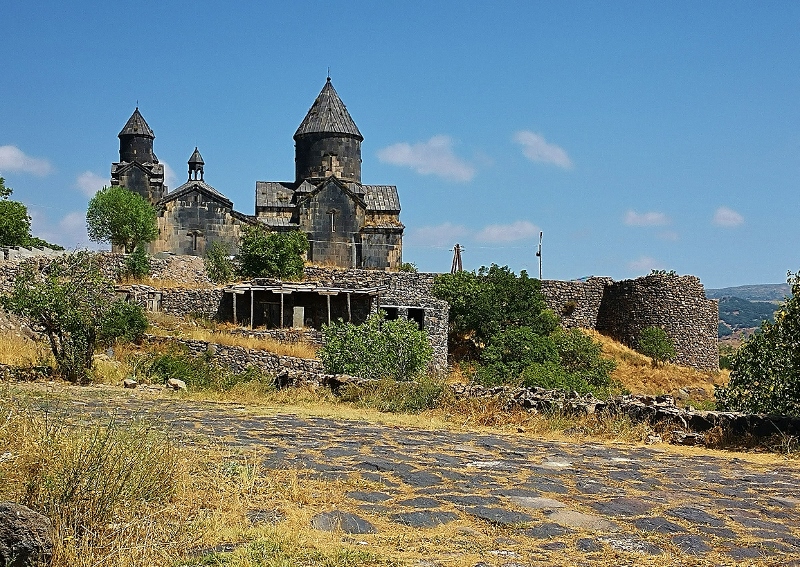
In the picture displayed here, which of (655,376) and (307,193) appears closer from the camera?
(655,376)

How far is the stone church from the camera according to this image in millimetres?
39031

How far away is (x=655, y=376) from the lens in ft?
108

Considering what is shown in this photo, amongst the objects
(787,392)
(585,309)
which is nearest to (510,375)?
(787,392)

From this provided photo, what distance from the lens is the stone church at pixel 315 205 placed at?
128ft

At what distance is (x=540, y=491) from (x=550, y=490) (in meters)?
0.10

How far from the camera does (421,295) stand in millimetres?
30766

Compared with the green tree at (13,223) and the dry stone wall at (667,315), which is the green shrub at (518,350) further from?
the green tree at (13,223)

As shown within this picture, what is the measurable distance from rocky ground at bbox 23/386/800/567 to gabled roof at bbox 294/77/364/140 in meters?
33.1

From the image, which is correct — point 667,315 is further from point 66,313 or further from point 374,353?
point 66,313

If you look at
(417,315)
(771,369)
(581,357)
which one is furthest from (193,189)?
(771,369)

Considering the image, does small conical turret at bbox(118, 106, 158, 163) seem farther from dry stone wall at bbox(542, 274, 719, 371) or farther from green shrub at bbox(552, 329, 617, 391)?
green shrub at bbox(552, 329, 617, 391)

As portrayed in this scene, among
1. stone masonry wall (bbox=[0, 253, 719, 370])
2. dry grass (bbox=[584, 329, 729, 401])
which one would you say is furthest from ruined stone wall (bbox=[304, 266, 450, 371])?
dry grass (bbox=[584, 329, 729, 401])

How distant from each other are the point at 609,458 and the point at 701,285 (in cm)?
3074

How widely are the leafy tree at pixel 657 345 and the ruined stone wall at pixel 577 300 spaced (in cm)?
342
